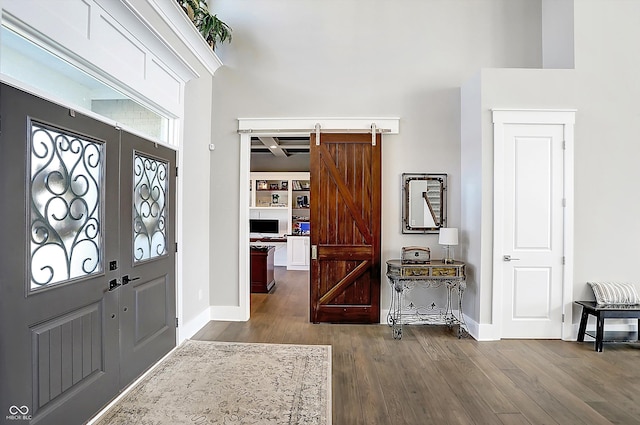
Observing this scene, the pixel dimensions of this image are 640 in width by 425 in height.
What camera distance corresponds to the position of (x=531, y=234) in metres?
4.10

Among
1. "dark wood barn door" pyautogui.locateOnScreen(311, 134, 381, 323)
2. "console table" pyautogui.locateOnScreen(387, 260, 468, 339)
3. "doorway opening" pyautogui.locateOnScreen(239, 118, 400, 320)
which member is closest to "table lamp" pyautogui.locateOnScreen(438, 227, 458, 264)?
"console table" pyautogui.locateOnScreen(387, 260, 468, 339)

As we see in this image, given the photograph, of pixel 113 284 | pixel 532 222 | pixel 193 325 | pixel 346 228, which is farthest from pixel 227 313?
pixel 532 222

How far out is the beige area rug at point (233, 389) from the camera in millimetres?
2488

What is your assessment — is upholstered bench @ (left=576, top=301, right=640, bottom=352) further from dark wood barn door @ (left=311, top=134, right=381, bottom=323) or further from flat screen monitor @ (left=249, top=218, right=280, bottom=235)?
flat screen monitor @ (left=249, top=218, right=280, bottom=235)

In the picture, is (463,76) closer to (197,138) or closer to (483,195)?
(483,195)

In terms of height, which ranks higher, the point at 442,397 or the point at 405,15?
the point at 405,15

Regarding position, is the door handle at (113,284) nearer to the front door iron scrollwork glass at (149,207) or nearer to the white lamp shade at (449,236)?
the front door iron scrollwork glass at (149,207)

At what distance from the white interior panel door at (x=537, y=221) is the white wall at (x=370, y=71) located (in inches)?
29.4

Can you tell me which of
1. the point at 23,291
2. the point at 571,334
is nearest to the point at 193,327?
the point at 23,291

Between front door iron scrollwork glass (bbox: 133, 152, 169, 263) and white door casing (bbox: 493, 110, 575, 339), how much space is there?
3.55 metres

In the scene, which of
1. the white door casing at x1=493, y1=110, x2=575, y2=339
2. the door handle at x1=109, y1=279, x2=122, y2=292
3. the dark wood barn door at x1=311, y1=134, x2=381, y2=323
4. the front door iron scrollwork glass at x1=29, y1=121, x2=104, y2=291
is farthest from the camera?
the dark wood barn door at x1=311, y1=134, x2=381, y2=323

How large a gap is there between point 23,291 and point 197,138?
2778mm

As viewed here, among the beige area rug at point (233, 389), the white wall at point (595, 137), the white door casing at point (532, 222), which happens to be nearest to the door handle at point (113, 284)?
the beige area rug at point (233, 389)

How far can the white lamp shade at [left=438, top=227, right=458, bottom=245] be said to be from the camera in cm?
426
